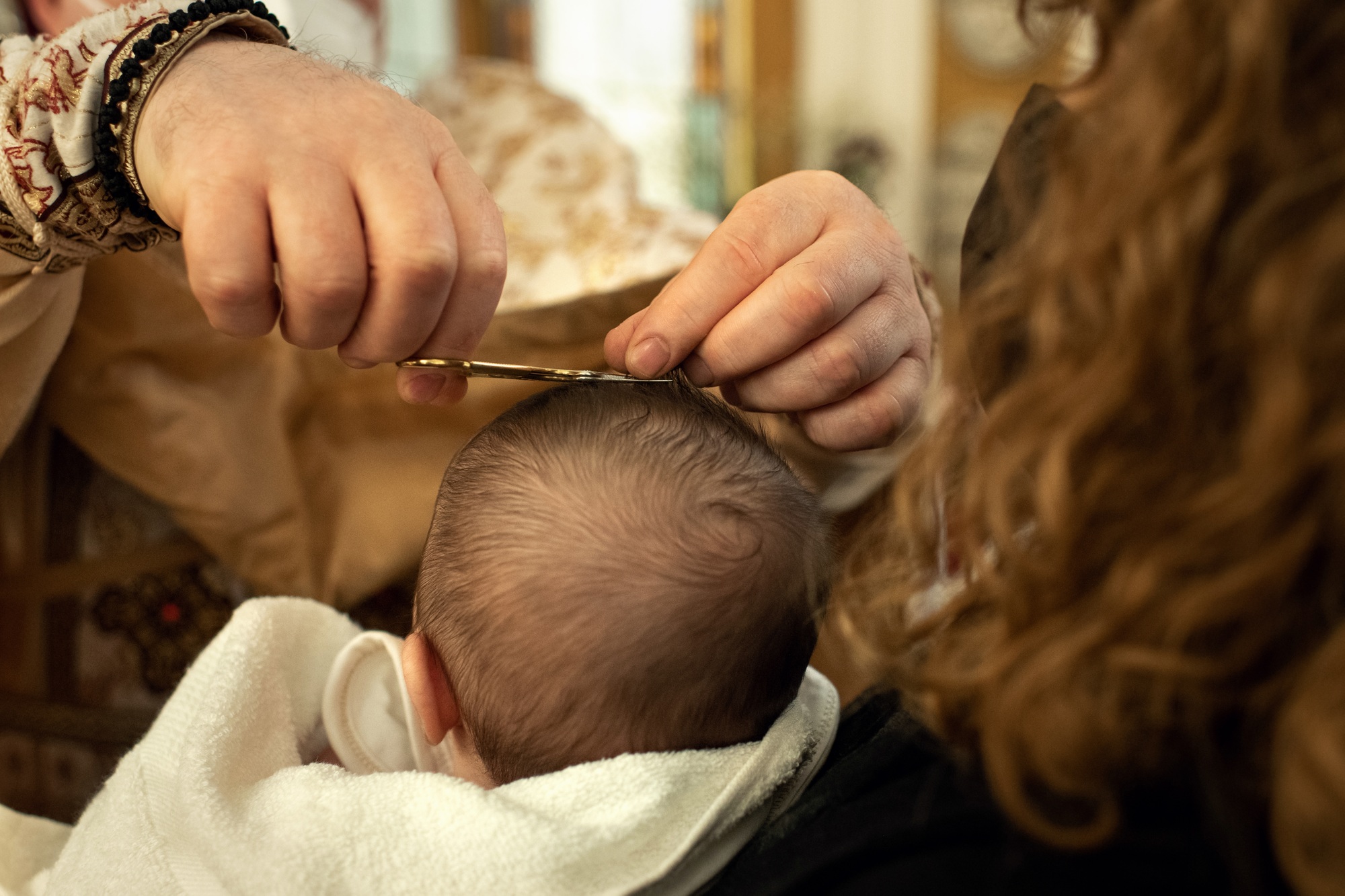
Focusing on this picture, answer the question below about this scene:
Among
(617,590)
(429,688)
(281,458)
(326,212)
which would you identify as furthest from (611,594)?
(281,458)

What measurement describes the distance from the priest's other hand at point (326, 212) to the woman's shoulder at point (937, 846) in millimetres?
347

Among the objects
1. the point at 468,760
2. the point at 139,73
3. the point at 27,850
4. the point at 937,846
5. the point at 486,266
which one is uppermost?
the point at 139,73

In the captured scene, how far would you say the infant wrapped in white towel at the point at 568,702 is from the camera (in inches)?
21.8

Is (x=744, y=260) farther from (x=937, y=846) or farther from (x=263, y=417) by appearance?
(x=263, y=417)

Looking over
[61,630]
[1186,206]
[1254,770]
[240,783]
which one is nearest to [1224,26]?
[1186,206]

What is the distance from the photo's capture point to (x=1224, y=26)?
0.32m

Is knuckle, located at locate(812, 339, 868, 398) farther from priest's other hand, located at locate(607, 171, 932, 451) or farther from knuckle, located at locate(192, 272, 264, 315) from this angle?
knuckle, located at locate(192, 272, 264, 315)

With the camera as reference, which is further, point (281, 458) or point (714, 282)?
point (281, 458)

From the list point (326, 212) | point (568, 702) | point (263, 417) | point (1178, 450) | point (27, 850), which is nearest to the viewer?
point (1178, 450)

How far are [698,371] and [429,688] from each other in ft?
0.95

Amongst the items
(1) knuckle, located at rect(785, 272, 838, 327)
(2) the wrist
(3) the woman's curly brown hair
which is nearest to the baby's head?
(1) knuckle, located at rect(785, 272, 838, 327)

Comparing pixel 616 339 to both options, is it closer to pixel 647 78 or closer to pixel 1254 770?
pixel 1254 770

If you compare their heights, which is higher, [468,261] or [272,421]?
[468,261]

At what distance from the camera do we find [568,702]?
58 centimetres
